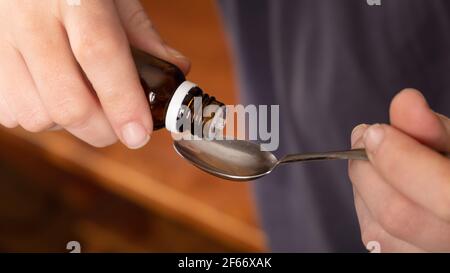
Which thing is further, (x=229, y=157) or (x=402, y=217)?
(x=229, y=157)

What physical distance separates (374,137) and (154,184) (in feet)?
2.61

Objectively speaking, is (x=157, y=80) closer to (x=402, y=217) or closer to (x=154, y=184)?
(x=402, y=217)

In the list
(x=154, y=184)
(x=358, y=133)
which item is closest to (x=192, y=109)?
(x=358, y=133)

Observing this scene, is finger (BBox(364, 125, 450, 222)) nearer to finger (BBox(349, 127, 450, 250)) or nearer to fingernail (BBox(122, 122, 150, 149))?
finger (BBox(349, 127, 450, 250))

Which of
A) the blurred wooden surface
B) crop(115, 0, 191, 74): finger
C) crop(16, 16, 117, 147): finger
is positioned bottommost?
crop(16, 16, 117, 147): finger

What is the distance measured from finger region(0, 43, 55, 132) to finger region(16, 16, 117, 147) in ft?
0.04

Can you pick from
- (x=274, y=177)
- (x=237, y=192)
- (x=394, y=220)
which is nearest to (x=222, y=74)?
(x=237, y=192)

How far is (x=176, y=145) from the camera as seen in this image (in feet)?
1.77

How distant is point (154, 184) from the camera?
1172 mm

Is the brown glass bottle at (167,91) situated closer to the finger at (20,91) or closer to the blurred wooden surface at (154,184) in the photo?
the finger at (20,91)

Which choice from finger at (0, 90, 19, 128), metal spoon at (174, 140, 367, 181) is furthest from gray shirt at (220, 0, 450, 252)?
finger at (0, 90, 19, 128)

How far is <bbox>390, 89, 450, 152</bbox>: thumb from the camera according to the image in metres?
0.41
